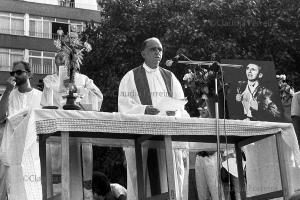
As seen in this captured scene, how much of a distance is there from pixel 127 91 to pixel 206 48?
1278 cm

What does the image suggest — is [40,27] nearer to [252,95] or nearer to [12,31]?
[12,31]

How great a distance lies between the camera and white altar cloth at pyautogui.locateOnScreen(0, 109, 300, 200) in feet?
20.3

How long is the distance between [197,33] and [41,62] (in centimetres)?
2057

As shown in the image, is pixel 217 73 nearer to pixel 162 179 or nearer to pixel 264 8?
pixel 162 179

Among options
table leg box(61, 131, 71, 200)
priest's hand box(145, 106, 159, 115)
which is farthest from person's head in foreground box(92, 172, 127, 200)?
table leg box(61, 131, 71, 200)

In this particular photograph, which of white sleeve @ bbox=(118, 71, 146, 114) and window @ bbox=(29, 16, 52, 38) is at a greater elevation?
window @ bbox=(29, 16, 52, 38)

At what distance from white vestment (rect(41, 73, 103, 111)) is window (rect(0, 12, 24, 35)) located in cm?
3201

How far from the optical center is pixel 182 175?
7.80 metres

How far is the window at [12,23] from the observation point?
39.7 metres

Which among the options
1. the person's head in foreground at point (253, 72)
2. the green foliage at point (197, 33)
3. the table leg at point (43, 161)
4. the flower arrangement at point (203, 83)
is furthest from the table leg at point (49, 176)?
the green foliage at point (197, 33)

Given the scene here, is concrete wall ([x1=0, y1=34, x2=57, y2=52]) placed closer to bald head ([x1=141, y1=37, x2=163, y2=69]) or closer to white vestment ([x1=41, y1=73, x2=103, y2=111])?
white vestment ([x1=41, y1=73, x2=103, y2=111])

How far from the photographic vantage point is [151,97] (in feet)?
26.8

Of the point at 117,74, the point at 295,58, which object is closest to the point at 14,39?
the point at 117,74

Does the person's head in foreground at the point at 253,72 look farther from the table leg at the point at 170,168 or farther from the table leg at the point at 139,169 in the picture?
the table leg at the point at 170,168
